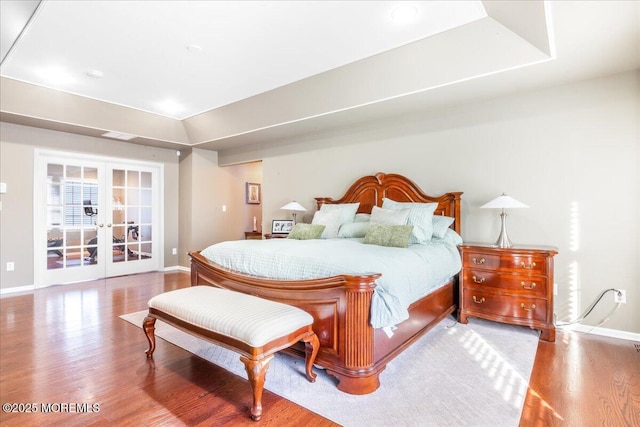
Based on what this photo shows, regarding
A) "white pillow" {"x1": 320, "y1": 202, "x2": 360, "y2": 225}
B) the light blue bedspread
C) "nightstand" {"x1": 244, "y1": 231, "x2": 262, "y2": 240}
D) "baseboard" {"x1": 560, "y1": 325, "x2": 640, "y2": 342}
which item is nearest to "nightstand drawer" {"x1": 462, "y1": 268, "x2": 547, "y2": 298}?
the light blue bedspread

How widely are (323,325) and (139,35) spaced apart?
2811 millimetres

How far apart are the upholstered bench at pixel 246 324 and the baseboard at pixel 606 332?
2541 mm

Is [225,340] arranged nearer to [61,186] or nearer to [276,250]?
[276,250]

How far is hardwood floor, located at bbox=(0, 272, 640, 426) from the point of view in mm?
1754

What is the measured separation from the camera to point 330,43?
9.48 ft

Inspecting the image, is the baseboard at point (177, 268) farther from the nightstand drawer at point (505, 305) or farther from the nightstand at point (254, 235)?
the nightstand drawer at point (505, 305)

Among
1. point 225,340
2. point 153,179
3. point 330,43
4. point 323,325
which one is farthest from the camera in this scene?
point 153,179

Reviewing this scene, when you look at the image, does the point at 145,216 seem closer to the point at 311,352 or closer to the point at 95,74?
the point at 95,74

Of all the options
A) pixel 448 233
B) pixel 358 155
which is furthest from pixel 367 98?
pixel 448 233

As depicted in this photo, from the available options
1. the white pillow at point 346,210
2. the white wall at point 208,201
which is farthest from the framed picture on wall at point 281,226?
the white wall at point 208,201

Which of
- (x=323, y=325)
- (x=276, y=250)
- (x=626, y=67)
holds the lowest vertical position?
(x=323, y=325)

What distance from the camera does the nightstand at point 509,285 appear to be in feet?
9.29

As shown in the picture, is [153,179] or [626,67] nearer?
[626,67]

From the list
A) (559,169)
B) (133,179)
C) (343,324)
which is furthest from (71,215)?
(559,169)
